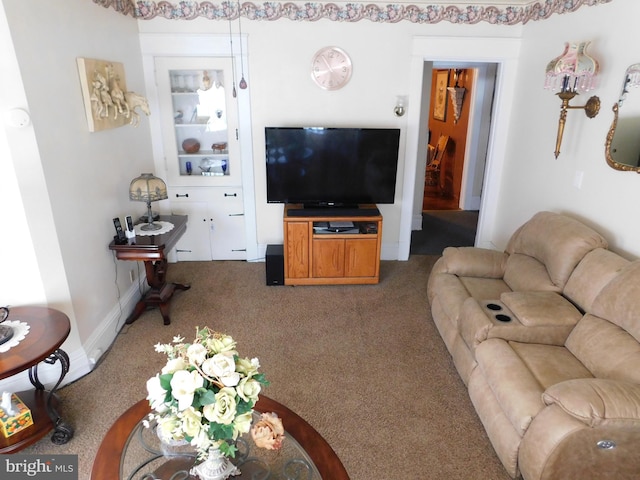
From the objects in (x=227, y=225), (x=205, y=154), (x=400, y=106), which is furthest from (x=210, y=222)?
(x=400, y=106)

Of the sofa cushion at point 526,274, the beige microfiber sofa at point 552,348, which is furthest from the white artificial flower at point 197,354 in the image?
the sofa cushion at point 526,274

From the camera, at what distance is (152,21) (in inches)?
152

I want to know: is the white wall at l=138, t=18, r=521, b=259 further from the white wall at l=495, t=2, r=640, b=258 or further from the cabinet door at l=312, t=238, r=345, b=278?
the cabinet door at l=312, t=238, r=345, b=278

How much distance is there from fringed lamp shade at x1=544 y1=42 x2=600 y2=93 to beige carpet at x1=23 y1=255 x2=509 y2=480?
6.57 ft

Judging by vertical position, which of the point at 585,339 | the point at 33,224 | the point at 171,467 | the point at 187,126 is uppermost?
the point at 187,126

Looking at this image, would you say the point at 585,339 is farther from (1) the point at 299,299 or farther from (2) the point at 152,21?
(2) the point at 152,21

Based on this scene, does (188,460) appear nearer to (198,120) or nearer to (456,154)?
(198,120)

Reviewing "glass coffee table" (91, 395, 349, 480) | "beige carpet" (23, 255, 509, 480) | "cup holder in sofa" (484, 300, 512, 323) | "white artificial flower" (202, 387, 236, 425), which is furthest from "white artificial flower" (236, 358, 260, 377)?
"cup holder in sofa" (484, 300, 512, 323)

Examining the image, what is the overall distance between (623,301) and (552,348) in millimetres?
449

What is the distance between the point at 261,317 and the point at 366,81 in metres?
2.40

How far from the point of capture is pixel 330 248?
4.00 m

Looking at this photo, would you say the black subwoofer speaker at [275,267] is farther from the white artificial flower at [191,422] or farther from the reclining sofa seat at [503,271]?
the white artificial flower at [191,422]

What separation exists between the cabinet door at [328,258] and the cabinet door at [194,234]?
50.5 inches

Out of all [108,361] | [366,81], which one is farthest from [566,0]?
[108,361]
